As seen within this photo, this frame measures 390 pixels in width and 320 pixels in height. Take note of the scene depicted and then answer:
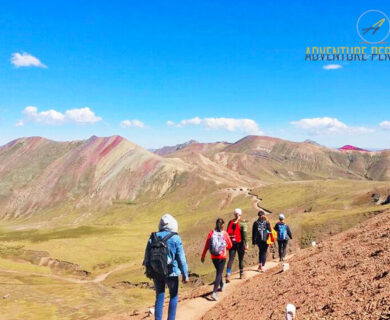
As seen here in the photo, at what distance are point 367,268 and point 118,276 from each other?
91.8 m

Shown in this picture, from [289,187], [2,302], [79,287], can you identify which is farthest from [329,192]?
[2,302]

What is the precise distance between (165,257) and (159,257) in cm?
19

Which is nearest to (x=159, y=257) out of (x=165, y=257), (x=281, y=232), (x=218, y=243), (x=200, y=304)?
(x=165, y=257)

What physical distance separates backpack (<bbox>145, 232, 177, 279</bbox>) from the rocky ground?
469 cm

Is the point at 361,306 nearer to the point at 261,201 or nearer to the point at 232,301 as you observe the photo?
the point at 232,301

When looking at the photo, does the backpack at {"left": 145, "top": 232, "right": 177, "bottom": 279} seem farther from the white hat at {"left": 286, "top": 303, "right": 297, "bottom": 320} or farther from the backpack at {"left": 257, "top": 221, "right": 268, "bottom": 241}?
the backpack at {"left": 257, "top": 221, "right": 268, "bottom": 241}

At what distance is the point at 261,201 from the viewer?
169m

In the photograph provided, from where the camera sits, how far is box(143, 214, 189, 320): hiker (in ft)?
36.3

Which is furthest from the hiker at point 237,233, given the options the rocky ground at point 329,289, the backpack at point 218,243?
the backpack at point 218,243

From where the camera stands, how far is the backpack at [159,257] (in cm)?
1104

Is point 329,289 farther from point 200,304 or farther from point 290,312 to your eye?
point 200,304

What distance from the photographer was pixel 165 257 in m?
11.1

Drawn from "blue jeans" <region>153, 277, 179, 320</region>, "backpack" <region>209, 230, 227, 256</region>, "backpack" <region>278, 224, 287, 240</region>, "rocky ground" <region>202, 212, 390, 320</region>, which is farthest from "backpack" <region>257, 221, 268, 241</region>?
"blue jeans" <region>153, 277, 179, 320</region>

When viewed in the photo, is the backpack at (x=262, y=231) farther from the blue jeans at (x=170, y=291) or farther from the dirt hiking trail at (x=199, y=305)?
the blue jeans at (x=170, y=291)
